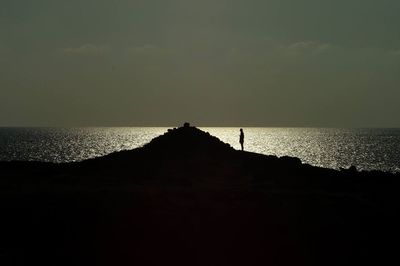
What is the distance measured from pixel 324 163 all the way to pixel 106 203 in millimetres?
93895

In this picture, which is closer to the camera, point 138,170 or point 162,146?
point 138,170

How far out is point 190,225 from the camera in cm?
1817

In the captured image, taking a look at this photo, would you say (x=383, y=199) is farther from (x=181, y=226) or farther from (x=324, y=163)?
(x=324, y=163)

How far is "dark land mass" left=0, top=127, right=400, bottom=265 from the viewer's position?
16.8 meters

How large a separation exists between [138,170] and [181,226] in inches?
461

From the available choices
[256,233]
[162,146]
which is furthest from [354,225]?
[162,146]

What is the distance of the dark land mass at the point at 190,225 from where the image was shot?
16766 millimetres

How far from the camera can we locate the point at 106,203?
19484mm

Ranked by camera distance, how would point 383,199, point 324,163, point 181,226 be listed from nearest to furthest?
point 181,226
point 383,199
point 324,163

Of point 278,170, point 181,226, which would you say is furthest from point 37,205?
point 278,170

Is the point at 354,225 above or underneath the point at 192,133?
underneath

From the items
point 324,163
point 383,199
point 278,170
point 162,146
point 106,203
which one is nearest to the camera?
point 106,203

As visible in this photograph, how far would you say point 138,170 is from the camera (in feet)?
96.3

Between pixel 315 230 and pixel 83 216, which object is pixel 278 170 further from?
pixel 83 216
